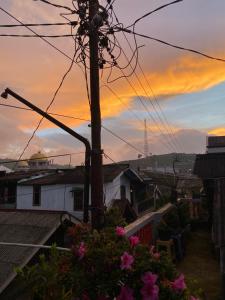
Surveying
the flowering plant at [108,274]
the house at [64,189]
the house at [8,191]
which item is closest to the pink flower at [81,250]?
the flowering plant at [108,274]

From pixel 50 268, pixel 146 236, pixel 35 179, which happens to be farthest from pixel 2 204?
pixel 50 268

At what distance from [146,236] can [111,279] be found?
864 cm

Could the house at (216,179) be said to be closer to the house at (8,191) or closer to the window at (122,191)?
the window at (122,191)

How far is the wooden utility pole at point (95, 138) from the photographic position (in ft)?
27.5

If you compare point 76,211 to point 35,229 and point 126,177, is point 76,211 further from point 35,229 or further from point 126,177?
point 35,229

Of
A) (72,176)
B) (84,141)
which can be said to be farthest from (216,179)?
(72,176)

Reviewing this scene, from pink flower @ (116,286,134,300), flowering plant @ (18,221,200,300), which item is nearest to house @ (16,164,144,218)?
flowering plant @ (18,221,200,300)

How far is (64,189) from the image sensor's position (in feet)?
117

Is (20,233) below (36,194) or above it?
below

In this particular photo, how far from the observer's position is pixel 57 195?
35.9 m

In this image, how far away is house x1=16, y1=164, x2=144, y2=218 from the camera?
3506cm

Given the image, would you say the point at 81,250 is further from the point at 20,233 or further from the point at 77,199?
the point at 77,199

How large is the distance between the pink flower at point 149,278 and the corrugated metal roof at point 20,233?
866 centimetres

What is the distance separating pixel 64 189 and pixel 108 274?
1231 inches
